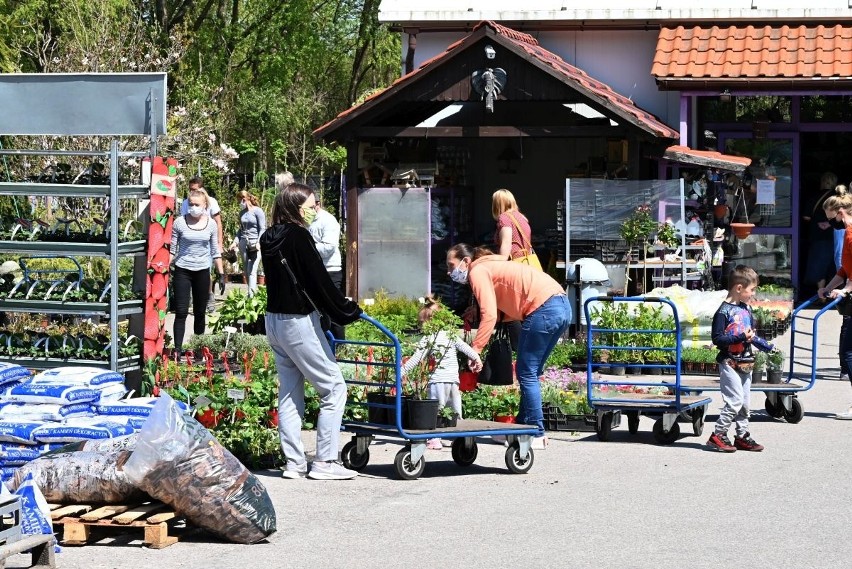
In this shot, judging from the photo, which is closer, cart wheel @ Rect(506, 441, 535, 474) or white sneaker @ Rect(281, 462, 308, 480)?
white sneaker @ Rect(281, 462, 308, 480)

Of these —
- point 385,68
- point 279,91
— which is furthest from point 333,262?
point 385,68

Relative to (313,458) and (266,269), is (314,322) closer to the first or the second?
(266,269)

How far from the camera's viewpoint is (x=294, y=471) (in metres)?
9.76

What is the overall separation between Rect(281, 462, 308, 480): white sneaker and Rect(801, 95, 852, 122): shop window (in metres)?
15.0

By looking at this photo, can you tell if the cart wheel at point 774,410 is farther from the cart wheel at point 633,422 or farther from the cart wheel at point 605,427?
the cart wheel at point 605,427

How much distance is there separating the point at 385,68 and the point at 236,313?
37.3 m

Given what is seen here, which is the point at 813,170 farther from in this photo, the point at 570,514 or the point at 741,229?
the point at 570,514

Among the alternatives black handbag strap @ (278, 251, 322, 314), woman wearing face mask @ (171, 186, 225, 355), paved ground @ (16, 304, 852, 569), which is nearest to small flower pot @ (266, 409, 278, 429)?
paved ground @ (16, 304, 852, 569)

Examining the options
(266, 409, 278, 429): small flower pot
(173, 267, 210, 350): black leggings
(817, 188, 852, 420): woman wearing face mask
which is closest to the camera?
(266, 409, 278, 429): small flower pot

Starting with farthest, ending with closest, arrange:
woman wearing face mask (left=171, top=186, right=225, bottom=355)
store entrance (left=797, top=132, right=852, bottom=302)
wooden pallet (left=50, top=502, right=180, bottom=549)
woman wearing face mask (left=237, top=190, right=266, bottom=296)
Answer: store entrance (left=797, top=132, right=852, bottom=302)
woman wearing face mask (left=237, top=190, right=266, bottom=296)
woman wearing face mask (left=171, top=186, right=225, bottom=355)
wooden pallet (left=50, top=502, right=180, bottom=549)

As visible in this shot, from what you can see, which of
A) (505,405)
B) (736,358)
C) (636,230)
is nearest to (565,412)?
(505,405)

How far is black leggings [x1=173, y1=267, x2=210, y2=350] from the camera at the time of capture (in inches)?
602

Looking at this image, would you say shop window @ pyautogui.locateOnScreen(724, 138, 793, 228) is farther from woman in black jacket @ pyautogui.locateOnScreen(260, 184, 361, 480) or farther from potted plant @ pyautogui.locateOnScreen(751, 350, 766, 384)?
woman in black jacket @ pyautogui.locateOnScreen(260, 184, 361, 480)

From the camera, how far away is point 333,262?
14.6m
